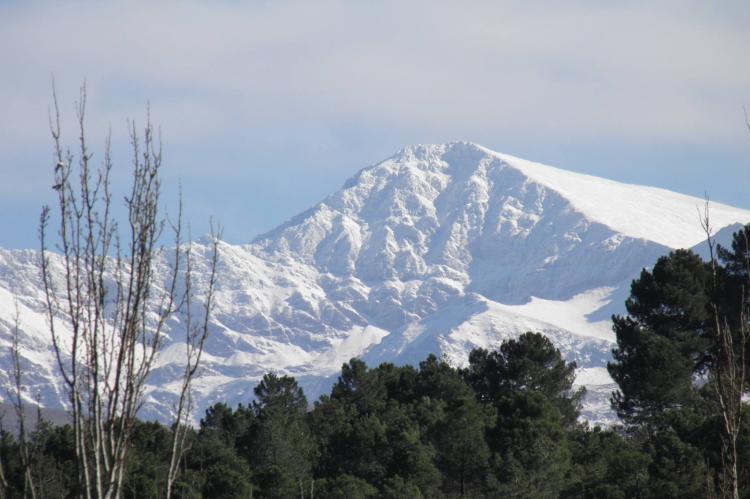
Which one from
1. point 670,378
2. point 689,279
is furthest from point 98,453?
point 689,279

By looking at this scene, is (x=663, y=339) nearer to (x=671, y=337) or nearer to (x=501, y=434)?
(x=671, y=337)

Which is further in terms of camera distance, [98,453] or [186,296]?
[186,296]

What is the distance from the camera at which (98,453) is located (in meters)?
10.8

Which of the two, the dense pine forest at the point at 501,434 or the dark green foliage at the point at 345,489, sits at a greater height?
the dense pine forest at the point at 501,434

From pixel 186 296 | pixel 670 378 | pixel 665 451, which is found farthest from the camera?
pixel 670 378

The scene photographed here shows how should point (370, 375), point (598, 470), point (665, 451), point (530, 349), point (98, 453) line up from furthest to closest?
point (370, 375), point (530, 349), point (598, 470), point (665, 451), point (98, 453)

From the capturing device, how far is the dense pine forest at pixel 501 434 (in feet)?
145

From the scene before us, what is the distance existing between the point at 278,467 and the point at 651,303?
23.8 meters

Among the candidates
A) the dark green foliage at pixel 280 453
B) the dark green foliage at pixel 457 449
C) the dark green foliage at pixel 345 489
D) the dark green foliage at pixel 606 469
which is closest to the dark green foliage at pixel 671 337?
the dark green foliage at pixel 457 449

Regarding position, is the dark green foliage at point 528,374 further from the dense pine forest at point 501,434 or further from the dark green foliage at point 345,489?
the dark green foliage at point 345,489

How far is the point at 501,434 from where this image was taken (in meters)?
50.6

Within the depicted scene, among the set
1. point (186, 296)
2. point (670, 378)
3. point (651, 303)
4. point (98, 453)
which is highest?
point (651, 303)

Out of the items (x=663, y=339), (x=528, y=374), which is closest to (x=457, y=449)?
(x=663, y=339)

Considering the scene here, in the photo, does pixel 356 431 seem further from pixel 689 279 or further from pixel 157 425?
pixel 689 279
